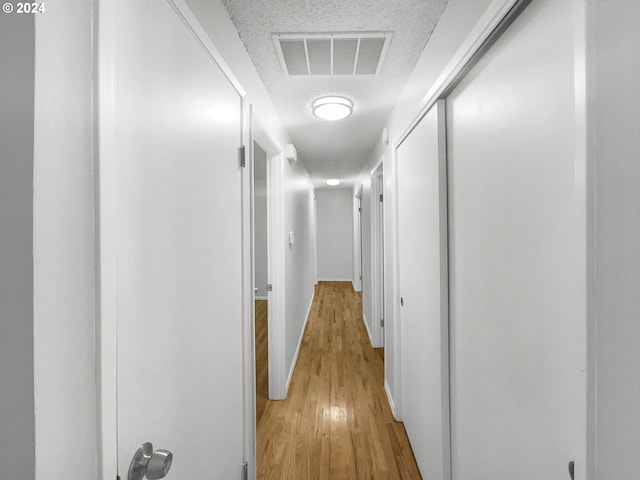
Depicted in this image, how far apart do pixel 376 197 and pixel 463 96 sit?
2.20 metres

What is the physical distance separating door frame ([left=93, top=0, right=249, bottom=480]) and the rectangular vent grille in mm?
1015

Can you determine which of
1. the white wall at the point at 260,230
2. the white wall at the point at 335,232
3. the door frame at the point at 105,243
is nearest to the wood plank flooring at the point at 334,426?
the door frame at the point at 105,243

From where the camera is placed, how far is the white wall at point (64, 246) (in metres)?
0.47

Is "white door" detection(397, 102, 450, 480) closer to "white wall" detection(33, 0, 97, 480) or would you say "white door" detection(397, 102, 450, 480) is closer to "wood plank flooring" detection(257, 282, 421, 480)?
"wood plank flooring" detection(257, 282, 421, 480)

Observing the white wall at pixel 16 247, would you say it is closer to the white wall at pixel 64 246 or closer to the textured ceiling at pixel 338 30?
the white wall at pixel 64 246

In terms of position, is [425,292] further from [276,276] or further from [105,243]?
[105,243]

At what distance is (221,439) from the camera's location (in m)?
1.05

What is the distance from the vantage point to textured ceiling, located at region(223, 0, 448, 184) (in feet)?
3.92

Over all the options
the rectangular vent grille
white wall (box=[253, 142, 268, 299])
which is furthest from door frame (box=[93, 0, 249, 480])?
white wall (box=[253, 142, 268, 299])

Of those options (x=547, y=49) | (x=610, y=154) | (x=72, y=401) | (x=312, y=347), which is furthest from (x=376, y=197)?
(x=72, y=401)

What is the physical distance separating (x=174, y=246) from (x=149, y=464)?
497 millimetres

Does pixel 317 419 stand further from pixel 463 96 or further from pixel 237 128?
pixel 463 96

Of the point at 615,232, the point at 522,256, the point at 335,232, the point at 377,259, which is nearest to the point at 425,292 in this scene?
the point at 522,256

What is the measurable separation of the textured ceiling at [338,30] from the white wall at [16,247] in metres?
1.00
